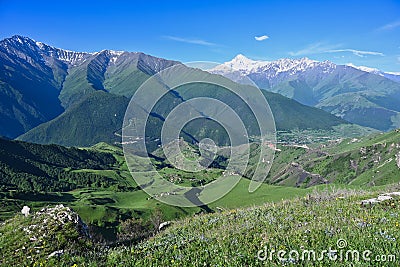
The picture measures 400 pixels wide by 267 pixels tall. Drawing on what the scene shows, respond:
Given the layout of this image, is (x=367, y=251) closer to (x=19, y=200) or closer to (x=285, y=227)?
(x=285, y=227)

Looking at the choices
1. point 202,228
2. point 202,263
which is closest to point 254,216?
point 202,228

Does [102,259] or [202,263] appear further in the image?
[102,259]

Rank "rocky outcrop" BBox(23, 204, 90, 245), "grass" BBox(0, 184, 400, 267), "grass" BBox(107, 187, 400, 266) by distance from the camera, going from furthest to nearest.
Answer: "rocky outcrop" BBox(23, 204, 90, 245) < "grass" BBox(107, 187, 400, 266) < "grass" BBox(0, 184, 400, 267)

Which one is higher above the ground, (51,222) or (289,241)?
(289,241)

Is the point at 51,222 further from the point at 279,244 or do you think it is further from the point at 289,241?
the point at 289,241

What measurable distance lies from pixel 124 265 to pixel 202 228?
210 inches

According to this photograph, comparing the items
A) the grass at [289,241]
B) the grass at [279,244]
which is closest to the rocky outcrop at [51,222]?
the grass at [279,244]

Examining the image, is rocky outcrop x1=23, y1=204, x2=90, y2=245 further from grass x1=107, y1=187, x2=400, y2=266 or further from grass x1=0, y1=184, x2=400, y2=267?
grass x1=107, y1=187, x2=400, y2=266

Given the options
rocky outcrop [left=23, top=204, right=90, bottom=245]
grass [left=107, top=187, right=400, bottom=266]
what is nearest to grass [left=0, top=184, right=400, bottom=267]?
grass [left=107, top=187, right=400, bottom=266]

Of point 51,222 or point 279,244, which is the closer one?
point 279,244

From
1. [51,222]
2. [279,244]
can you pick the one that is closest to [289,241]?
[279,244]

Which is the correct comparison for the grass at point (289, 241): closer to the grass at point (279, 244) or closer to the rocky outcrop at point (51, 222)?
the grass at point (279, 244)

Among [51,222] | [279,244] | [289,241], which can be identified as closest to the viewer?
[279,244]

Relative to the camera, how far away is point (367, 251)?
7.64 meters
